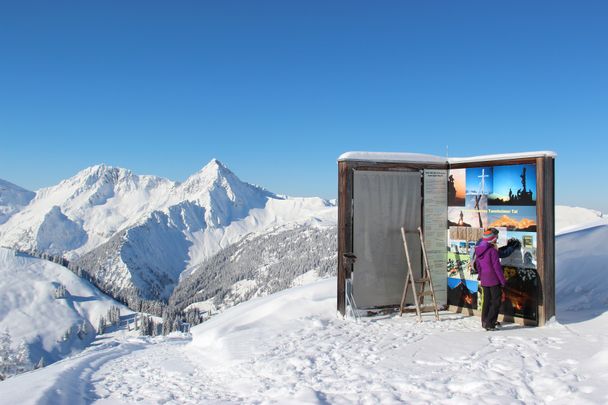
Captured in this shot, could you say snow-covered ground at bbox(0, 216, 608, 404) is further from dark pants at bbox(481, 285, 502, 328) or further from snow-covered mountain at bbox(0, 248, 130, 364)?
snow-covered mountain at bbox(0, 248, 130, 364)

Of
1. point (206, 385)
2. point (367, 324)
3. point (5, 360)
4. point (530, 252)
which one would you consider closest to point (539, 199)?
point (530, 252)

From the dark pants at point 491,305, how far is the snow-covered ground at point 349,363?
1.06 feet

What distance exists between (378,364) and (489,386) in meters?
1.97

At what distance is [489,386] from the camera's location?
682cm

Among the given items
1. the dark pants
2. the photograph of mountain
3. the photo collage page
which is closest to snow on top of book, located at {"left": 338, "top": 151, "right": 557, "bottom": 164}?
the photo collage page

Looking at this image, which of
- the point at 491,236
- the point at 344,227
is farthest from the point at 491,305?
the point at 344,227

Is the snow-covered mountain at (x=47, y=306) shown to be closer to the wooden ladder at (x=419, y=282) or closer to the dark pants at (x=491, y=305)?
the wooden ladder at (x=419, y=282)

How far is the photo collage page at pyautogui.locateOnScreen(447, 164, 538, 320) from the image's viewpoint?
10.9 m

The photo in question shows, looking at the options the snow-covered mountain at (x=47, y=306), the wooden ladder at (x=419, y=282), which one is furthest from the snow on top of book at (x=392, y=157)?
the snow-covered mountain at (x=47, y=306)

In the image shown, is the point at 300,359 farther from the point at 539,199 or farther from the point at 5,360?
the point at 5,360

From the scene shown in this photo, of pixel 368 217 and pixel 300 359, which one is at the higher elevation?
pixel 368 217

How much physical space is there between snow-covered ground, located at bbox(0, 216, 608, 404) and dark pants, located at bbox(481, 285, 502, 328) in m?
0.32

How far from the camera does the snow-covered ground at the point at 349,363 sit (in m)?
6.80

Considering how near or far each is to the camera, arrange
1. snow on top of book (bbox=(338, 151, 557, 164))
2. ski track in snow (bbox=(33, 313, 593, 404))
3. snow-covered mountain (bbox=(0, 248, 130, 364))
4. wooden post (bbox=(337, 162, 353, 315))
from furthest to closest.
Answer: snow-covered mountain (bbox=(0, 248, 130, 364)) → wooden post (bbox=(337, 162, 353, 315)) → snow on top of book (bbox=(338, 151, 557, 164)) → ski track in snow (bbox=(33, 313, 593, 404))
